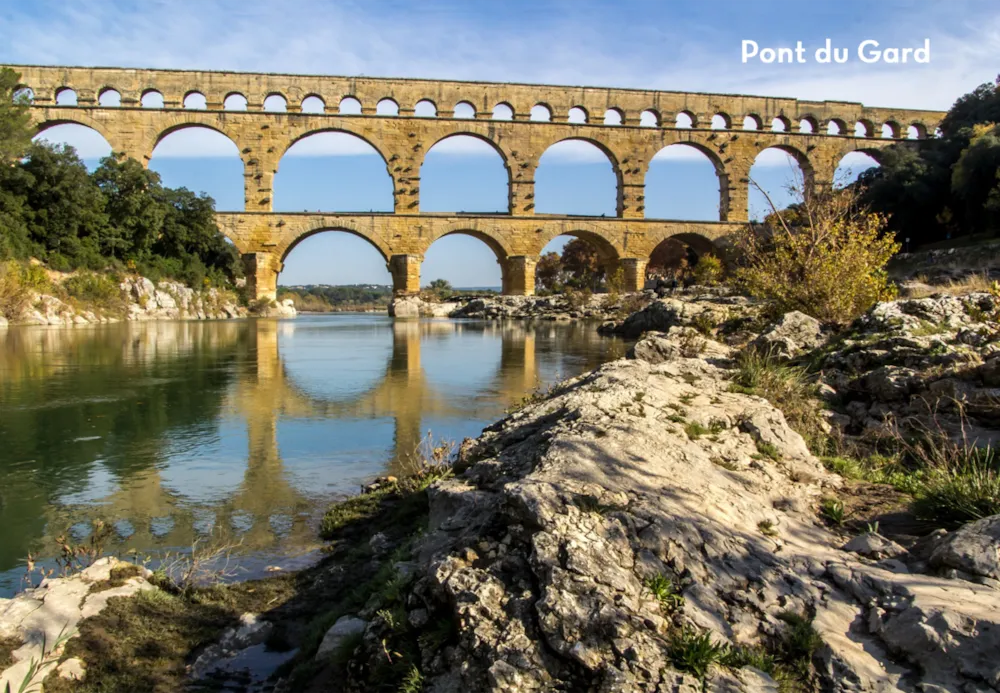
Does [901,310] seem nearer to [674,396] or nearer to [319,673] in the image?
[674,396]

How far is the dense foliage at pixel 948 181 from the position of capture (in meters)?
23.7

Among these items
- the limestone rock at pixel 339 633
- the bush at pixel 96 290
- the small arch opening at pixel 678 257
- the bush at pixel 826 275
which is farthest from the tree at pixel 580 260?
the limestone rock at pixel 339 633

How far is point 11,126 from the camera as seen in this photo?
2178 cm

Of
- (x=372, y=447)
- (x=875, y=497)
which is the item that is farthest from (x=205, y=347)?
(x=875, y=497)

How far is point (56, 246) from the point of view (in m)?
22.7

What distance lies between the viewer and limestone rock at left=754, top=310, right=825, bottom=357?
5.55m

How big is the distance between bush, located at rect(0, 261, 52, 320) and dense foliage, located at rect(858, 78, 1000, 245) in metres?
25.0

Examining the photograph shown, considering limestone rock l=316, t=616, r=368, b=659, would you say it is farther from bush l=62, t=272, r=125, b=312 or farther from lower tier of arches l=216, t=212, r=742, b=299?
lower tier of arches l=216, t=212, r=742, b=299

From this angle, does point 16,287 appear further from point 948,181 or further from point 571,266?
point 571,266

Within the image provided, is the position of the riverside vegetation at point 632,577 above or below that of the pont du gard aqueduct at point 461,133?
below

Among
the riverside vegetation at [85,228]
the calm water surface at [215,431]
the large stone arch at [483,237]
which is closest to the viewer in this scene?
the calm water surface at [215,431]

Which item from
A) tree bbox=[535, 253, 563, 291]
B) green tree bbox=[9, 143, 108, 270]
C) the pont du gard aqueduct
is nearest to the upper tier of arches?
the pont du gard aqueduct

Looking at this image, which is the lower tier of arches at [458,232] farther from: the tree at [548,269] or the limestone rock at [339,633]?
the limestone rock at [339,633]

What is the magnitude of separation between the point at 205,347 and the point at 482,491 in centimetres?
1259
